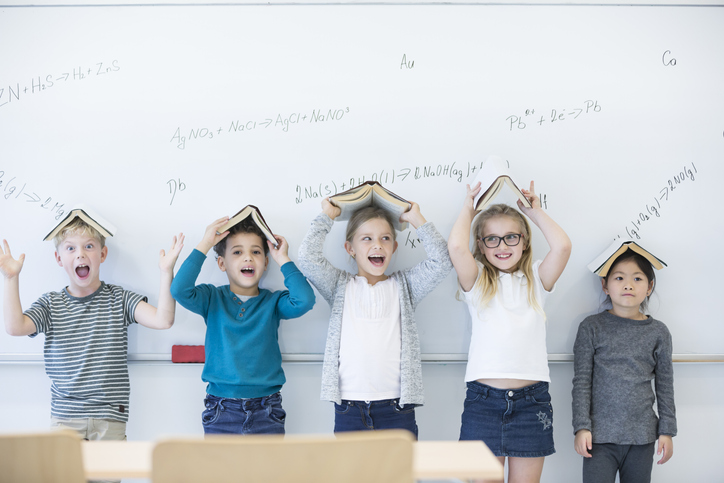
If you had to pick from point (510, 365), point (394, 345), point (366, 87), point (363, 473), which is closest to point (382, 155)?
point (366, 87)

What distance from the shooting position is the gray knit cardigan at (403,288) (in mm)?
2111

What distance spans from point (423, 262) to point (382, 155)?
0.50 m

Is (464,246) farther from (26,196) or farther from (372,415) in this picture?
(26,196)

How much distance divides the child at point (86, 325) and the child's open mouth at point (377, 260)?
0.80m

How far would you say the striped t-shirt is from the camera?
7.18ft

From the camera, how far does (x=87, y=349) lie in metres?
2.21

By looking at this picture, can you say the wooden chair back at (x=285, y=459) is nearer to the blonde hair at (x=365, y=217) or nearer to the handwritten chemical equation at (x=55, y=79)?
the blonde hair at (x=365, y=217)

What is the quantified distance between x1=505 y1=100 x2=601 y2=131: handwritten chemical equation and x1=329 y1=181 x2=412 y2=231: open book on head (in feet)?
2.05

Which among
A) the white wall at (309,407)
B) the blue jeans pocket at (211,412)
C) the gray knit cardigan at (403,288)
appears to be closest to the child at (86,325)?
the white wall at (309,407)

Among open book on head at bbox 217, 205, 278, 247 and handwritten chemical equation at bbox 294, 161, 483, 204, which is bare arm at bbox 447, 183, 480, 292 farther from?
open book on head at bbox 217, 205, 278, 247

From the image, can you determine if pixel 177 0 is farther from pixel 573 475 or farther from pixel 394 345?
pixel 573 475

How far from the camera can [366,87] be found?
7.69ft

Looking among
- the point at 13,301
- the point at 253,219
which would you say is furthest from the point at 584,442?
the point at 13,301

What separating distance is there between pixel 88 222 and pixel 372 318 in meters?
1.23
